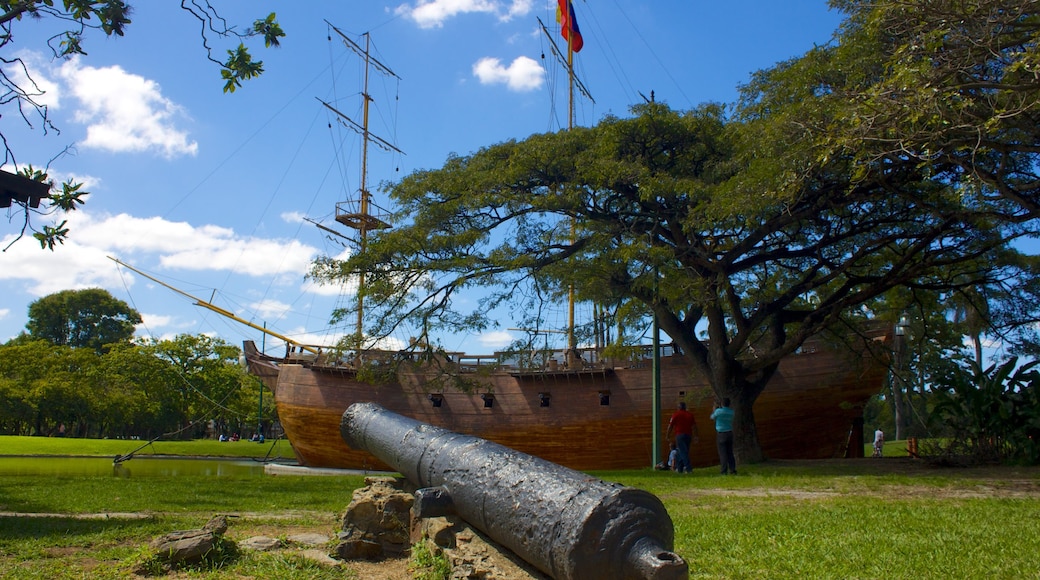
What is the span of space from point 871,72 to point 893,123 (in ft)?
9.27

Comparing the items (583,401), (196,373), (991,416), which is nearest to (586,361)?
(583,401)

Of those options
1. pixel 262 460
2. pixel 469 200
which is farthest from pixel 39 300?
pixel 469 200

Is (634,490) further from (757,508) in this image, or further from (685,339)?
(685,339)

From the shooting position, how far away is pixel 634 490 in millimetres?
3027

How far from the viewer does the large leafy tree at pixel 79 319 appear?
5734 centimetres

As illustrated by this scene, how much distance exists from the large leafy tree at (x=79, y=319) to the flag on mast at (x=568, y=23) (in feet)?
143

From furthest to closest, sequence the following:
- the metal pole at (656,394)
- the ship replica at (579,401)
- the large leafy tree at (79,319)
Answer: the large leafy tree at (79,319)
the ship replica at (579,401)
the metal pole at (656,394)

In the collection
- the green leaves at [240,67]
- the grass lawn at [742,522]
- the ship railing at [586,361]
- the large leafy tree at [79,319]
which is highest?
the large leafy tree at [79,319]

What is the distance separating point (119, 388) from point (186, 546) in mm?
40391

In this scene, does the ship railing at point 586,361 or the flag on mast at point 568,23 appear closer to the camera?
the ship railing at point 586,361

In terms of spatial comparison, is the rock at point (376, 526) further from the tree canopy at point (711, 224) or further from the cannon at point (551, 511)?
the tree canopy at point (711, 224)

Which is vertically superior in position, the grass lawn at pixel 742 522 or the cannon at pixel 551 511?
the cannon at pixel 551 511

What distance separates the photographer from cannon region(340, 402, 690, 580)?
2838 millimetres

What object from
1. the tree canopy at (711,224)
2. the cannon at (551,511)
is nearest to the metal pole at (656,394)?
the tree canopy at (711,224)
